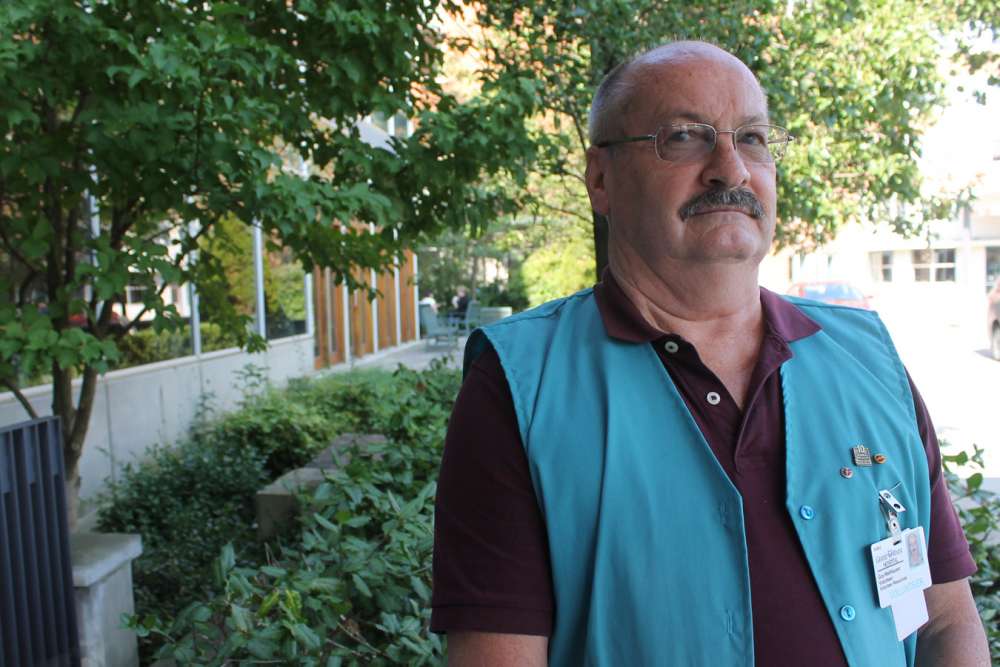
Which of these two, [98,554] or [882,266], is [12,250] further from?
[882,266]

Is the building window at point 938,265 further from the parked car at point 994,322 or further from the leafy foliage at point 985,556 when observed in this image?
the leafy foliage at point 985,556

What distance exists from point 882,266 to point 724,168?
43.4m

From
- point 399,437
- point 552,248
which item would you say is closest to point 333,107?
point 399,437

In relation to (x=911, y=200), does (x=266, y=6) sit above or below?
above

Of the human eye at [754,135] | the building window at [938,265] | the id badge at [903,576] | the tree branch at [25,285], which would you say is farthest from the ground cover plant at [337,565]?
the building window at [938,265]

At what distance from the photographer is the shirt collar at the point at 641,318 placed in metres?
1.38

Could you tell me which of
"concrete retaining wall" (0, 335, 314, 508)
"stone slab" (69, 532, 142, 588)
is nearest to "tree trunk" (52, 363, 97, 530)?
"stone slab" (69, 532, 142, 588)

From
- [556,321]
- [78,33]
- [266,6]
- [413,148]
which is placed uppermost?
[266,6]

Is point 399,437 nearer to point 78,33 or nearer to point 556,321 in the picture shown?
point 78,33

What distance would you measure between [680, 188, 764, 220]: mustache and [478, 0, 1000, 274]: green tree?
3655 mm

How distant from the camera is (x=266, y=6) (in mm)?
4191

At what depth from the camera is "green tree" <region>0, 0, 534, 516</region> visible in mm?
3322

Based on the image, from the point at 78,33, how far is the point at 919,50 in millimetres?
4735

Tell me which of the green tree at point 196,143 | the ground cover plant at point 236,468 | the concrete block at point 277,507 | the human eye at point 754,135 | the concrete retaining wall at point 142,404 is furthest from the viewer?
the concrete retaining wall at point 142,404
